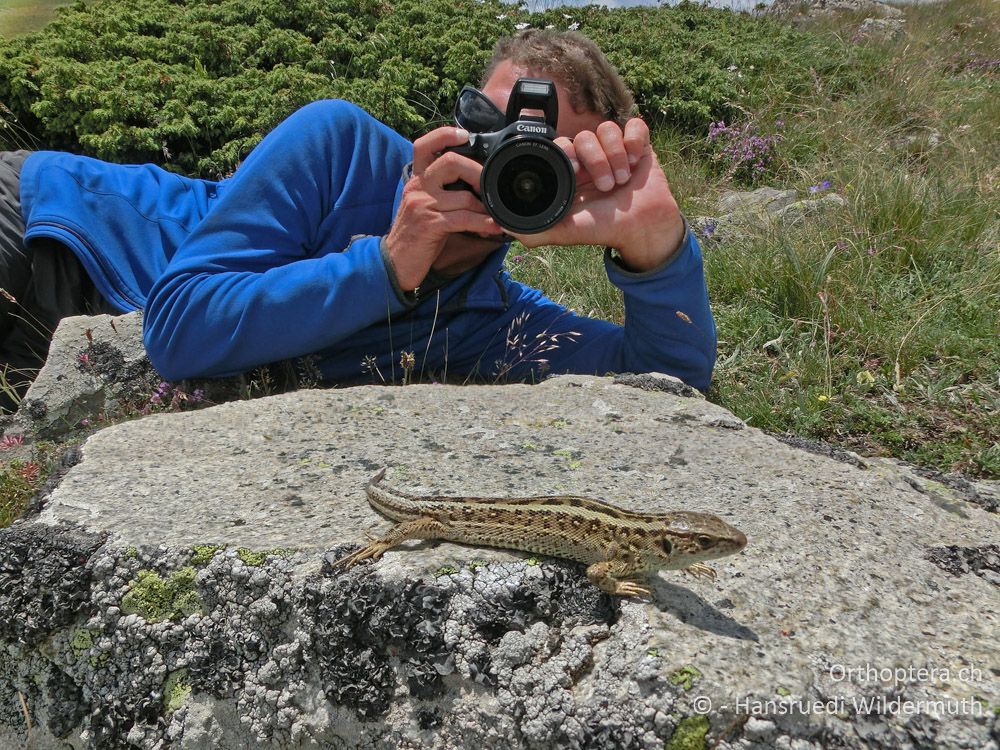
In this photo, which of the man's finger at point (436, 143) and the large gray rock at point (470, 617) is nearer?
the large gray rock at point (470, 617)

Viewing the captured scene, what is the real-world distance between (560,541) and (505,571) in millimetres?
175

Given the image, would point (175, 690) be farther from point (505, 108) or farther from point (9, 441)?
point (505, 108)

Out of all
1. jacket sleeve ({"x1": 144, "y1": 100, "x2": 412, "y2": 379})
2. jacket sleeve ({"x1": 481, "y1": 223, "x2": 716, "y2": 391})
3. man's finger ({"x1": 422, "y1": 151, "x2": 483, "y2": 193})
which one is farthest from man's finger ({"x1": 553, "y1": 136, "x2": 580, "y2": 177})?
jacket sleeve ({"x1": 144, "y1": 100, "x2": 412, "y2": 379})

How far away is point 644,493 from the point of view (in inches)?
100

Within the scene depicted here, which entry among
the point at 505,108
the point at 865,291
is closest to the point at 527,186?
the point at 505,108

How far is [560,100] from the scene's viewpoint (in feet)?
13.1

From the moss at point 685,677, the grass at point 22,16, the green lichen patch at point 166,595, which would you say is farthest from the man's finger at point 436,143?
the grass at point 22,16

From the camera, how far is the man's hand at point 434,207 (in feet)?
10.9

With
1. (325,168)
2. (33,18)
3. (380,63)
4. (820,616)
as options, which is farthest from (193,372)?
(33,18)

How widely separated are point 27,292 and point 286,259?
158cm

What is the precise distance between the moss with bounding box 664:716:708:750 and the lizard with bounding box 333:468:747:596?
0.37m

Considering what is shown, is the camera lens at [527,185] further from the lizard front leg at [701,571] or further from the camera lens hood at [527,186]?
the lizard front leg at [701,571]

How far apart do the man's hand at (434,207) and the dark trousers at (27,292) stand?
1932 millimetres

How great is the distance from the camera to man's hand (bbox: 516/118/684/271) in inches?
129
